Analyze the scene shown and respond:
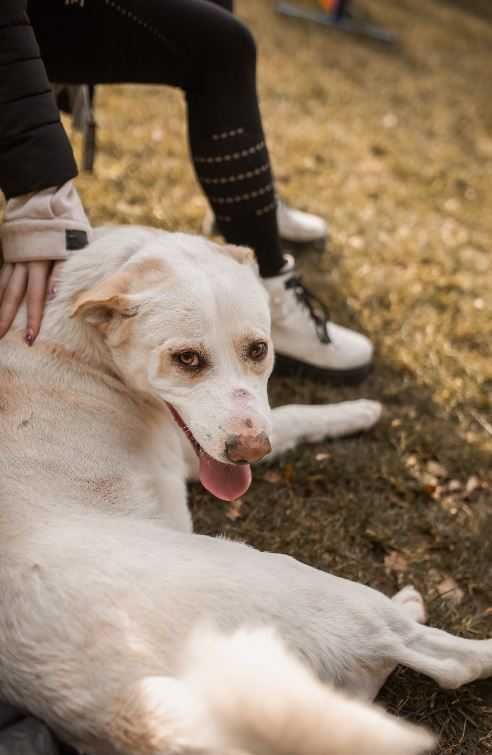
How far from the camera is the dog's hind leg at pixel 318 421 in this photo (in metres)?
2.96

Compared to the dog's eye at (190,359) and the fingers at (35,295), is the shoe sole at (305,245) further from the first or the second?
the dog's eye at (190,359)

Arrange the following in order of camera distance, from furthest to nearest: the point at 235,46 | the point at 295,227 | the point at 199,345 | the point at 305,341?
the point at 295,227, the point at 305,341, the point at 235,46, the point at 199,345

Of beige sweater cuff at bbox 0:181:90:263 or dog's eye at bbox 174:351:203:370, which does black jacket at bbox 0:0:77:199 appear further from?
dog's eye at bbox 174:351:203:370

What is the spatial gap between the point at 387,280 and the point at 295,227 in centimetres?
58

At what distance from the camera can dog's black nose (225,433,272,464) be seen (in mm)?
1974

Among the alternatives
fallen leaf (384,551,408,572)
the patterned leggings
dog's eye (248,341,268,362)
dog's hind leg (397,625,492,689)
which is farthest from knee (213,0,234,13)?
dog's hind leg (397,625,492,689)

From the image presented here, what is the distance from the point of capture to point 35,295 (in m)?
2.31

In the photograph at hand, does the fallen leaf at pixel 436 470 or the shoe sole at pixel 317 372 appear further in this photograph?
the shoe sole at pixel 317 372

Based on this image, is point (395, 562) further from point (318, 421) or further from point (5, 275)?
point (5, 275)

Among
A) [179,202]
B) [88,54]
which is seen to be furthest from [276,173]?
[88,54]

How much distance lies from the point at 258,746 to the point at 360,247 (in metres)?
3.49

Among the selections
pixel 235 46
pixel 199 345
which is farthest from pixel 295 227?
pixel 199 345

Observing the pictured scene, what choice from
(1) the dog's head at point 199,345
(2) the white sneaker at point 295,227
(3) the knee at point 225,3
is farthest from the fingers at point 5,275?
(2) the white sneaker at point 295,227

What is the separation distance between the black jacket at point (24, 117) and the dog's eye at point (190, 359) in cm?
73
